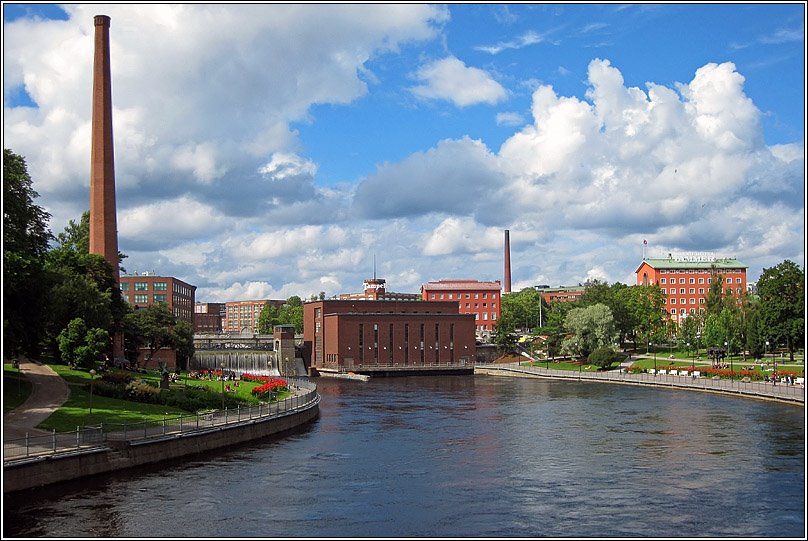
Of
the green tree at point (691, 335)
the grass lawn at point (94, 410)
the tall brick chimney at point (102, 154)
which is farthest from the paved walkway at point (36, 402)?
the green tree at point (691, 335)

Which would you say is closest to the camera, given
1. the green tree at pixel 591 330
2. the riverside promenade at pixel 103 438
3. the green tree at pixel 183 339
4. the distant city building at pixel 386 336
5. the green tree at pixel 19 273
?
the riverside promenade at pixel 103 438

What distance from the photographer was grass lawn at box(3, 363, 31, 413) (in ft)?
162

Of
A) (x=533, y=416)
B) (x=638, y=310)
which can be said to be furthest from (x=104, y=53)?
(x=638, y=310)

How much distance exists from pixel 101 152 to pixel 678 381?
6931 centimetres

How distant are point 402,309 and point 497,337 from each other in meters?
22.7

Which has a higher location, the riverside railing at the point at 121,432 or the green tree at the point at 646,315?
the green tree at the point at 646,315

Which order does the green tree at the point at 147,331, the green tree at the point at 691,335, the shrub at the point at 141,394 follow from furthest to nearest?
the green tree at the point at 691,335, the green tree at the point at 147,331, the shrub at the point at 141,394

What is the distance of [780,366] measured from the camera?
4082 inches

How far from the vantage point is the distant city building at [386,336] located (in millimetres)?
140500

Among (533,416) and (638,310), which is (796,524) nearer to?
(533,416)

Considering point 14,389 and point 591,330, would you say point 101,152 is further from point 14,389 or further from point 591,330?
point 591,330

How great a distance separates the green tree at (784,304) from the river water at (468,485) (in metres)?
49.2

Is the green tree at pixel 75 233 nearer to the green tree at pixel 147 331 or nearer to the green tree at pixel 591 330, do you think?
the green tree at pixel 147 331

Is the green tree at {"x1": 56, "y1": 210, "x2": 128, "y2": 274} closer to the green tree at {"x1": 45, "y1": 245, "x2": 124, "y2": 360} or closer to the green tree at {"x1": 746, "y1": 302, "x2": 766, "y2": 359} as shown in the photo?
the green tree at {"x1": 45, "y1": 245, "x2": 124, "y2": 360}
